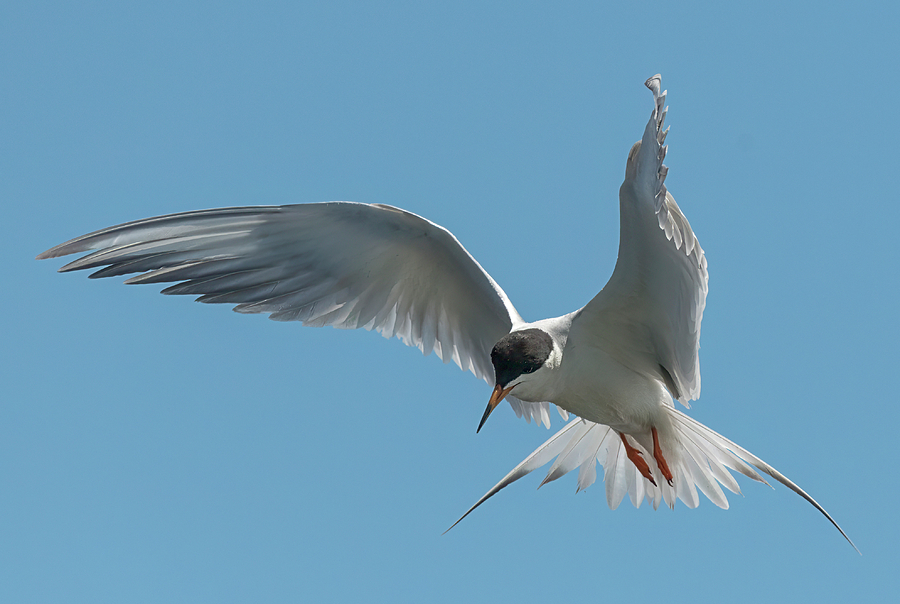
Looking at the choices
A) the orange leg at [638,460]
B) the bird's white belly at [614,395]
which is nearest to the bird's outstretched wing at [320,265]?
the bird's white belly at [614,395]

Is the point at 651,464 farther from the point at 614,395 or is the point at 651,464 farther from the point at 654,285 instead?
the point at 654,285

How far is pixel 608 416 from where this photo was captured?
223 inches

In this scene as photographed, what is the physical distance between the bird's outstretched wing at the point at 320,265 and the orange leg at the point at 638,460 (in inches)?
42.2

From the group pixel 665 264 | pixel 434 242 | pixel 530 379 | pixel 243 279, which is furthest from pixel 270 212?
pixel 665 264

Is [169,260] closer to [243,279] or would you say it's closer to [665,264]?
[243,279]

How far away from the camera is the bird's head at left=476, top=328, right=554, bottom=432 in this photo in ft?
15.8

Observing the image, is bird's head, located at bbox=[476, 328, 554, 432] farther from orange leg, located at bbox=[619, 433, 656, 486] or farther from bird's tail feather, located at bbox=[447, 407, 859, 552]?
orange leg, located at bbox=[619, 433, 656, 486]

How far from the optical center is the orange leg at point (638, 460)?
6.11 metres

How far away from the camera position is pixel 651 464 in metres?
6.29

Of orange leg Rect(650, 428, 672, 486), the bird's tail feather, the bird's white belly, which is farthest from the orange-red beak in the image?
orange leg Rect(650, 428, 672, 486)

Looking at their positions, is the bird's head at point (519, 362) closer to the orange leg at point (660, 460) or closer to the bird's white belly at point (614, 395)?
the bird's white belly at point (614, 395)

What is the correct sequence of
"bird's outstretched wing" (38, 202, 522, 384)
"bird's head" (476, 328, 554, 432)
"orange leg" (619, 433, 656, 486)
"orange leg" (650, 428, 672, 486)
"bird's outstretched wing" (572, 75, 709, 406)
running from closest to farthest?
"bird's outstretched wing" (572, 75, 709, 406) < "bird's head" (476, 328, 554, 432) < "bird's outstretched wing" (38, 202, 522, 384) < "orange leg" (650, 428, 672, 486) < "orange leg" (619, 433, 656, 486)

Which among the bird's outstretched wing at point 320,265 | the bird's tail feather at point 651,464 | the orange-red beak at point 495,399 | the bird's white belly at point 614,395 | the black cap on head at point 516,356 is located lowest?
the bird's tail feather at point 651,464

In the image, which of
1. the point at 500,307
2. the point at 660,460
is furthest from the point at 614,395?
the point at 500,307
